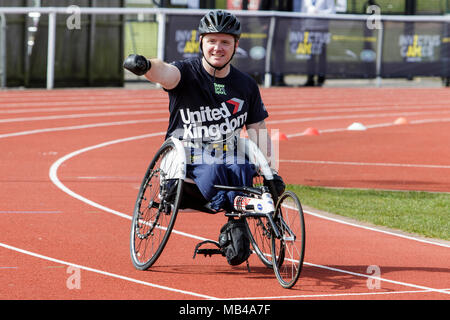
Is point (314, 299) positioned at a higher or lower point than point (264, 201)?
lower

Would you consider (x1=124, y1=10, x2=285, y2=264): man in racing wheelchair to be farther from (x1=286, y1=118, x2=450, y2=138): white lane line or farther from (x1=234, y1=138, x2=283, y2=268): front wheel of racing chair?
(x1=286, y1=118, x2=450, y2=138): white lane line

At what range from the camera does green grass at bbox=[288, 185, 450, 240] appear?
879 cm

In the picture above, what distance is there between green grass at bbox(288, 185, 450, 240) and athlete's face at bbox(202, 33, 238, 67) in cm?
288

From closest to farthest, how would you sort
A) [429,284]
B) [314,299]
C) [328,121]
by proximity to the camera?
[314,299]
[429,284]
[328,121]

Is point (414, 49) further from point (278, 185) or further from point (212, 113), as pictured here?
point (278, 185)

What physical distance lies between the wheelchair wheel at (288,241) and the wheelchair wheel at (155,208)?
673 millimetres

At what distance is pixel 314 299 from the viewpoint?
19.1 feet

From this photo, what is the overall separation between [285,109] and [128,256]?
54.3 feet

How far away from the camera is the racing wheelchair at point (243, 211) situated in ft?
20.1

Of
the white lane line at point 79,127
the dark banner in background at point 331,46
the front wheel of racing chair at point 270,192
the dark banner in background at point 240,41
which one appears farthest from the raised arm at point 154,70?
the dark banner in background at point 331,46

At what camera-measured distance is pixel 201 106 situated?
646 cm

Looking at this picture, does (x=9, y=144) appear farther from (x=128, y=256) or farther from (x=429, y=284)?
(x=429, y=284)

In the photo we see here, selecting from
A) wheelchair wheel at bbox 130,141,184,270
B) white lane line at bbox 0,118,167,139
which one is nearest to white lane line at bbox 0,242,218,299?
wheelchair wheel at bbox 130,141,184,270

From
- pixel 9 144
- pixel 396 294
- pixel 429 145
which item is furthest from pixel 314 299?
pixel 429 145
